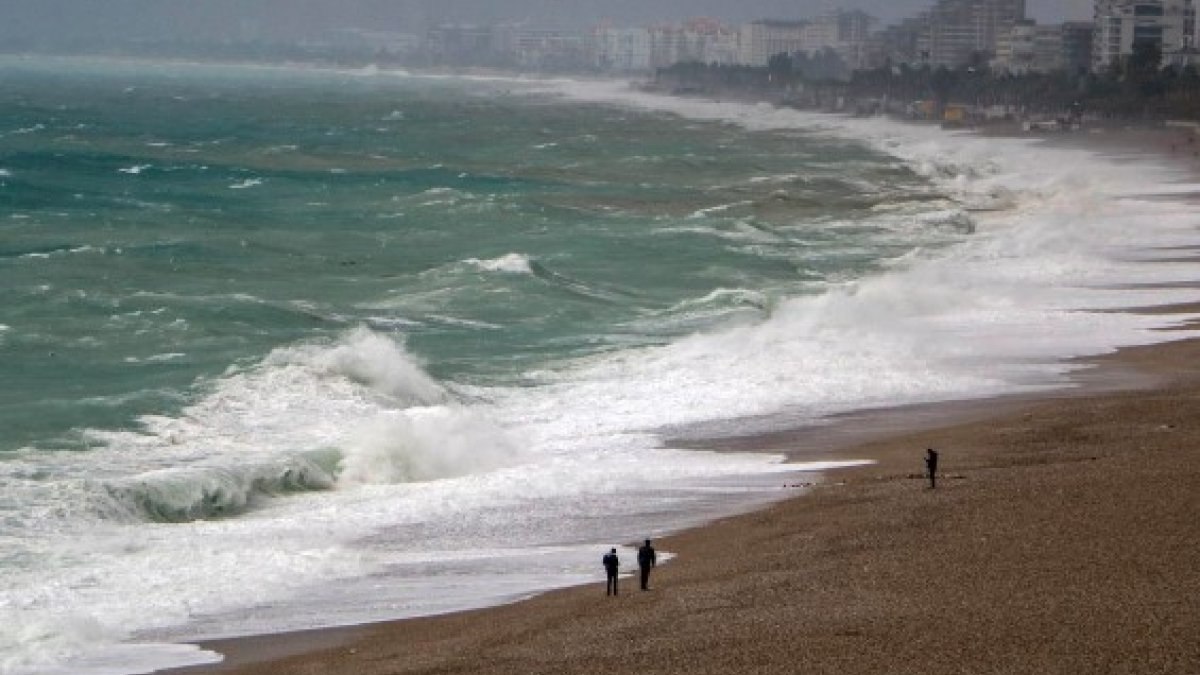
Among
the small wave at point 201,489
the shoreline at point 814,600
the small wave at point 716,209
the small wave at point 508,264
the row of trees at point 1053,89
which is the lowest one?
the row of trees at point 1053,89

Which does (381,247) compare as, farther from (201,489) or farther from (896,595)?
(896,595)

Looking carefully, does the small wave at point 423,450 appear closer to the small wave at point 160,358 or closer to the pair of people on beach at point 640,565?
the small wave at point 160,358

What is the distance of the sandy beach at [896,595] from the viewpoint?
50.6 ft

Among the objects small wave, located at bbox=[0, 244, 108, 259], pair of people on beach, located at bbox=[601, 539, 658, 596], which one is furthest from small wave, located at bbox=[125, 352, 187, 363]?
pair of people on beach, located at bbox=[601, 539, 658, 596]

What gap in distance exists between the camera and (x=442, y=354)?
33.4 m

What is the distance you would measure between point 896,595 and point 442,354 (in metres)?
17.1

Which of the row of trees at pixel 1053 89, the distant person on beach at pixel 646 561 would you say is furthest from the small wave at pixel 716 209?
the row of trees at pixel 1053 89

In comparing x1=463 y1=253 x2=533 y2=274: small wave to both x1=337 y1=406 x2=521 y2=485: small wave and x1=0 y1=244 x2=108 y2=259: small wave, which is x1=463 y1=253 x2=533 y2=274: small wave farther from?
x1=337 y1=406 x2=521 y2=485: small wave

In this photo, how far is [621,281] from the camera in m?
44.5

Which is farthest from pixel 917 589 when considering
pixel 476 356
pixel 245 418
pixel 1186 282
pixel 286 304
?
pixel 1186 282

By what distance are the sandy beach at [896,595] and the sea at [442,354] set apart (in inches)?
32.3

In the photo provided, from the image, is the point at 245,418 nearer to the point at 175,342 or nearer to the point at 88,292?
the point at 175,342

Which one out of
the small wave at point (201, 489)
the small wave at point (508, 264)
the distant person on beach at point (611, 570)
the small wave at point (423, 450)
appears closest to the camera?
the distant person on beach at point (611, 570)

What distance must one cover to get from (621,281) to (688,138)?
235ft
